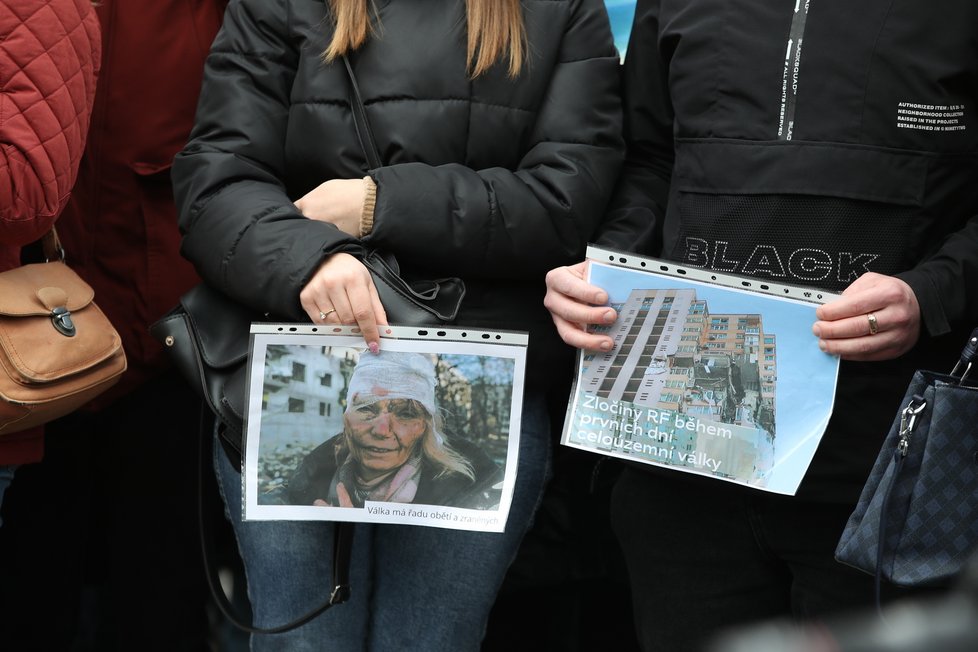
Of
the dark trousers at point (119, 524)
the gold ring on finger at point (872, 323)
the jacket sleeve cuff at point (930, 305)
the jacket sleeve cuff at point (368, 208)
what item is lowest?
the dark trousers at point (119, 524)

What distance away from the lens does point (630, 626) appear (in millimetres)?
2758

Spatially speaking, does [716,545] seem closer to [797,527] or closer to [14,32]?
[797,527]

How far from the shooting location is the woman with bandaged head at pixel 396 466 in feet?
5.67

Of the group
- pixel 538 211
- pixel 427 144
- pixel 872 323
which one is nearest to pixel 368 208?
pixel 427 144

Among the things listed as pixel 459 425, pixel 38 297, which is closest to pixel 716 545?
pixel 459 425

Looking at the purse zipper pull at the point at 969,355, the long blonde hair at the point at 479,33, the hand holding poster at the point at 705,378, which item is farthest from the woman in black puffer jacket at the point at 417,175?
the purse zipper pull at the point at 969,355

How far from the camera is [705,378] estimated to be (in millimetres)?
1659

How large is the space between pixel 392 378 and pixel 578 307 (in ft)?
1.03

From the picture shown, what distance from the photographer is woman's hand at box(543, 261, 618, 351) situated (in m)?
1.67

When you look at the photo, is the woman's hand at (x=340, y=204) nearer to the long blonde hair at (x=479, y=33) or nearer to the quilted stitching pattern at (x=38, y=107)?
the long blonde hair at (x=479, y=33)

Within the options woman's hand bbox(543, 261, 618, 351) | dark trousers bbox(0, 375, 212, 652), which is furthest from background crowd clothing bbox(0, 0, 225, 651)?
woman's hand bbox(543, 261, 618, 351)

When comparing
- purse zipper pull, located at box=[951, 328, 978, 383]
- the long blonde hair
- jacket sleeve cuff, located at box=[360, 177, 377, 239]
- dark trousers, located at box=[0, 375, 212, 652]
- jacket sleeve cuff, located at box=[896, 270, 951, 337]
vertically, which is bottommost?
dark trousers, located at box=[0, 375, 212, 652]

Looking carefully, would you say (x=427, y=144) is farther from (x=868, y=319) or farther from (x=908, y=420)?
(x=908, y=420)

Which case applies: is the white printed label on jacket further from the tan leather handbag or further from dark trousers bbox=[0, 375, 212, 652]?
dark trousers bbox=[0, 375, 212, 652]
